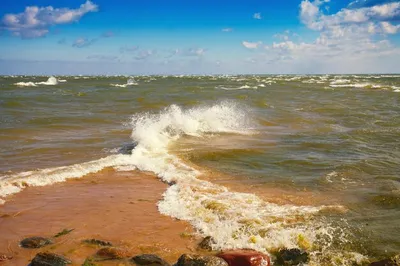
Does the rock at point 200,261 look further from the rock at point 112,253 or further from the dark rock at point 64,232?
the dark rock at point 64,232

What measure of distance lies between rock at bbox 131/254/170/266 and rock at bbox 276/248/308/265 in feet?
4.85

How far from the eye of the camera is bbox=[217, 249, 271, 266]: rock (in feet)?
14.5

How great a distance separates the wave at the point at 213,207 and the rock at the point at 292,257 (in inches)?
6.1

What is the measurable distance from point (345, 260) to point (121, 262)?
9.49ft

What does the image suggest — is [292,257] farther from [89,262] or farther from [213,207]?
[89,262]

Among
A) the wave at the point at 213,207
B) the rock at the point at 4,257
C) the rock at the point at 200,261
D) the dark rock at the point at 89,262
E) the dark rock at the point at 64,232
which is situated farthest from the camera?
the dark rock at the point at 64,232

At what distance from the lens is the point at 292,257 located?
4715 mm

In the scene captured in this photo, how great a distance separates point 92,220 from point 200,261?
2515mm

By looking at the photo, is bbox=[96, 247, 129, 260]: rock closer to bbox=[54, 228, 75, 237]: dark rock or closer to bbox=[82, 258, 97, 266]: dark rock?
bbox=[82, 258, 97, 266]: dark rock

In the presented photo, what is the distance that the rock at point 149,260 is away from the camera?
4.51m

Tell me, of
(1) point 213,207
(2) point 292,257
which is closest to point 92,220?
(1) point 213,207

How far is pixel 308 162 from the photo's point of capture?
9.91m

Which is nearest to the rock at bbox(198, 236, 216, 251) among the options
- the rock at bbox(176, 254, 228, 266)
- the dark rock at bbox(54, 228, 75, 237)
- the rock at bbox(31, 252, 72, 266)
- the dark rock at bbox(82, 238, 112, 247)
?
the rock at bbox(176, 254, 228, 266)

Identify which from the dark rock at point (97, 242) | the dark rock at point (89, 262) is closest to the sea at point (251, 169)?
the dark rock at point (97, 242)
